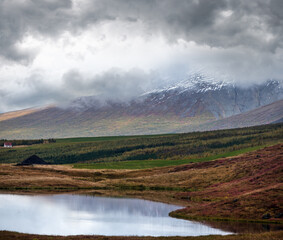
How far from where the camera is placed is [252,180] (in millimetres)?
94688

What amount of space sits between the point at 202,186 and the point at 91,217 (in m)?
47.8

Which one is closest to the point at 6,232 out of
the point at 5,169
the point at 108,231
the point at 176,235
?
the point at 108,231

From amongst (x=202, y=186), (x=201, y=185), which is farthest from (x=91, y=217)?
(x=201, y=185)

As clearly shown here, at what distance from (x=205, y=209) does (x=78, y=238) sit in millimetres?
29543

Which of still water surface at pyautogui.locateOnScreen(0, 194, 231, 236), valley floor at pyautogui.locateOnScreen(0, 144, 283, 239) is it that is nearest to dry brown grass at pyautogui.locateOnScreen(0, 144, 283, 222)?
valley floor at pyautogui.locateOnScreen(0, 144, 283, 239)

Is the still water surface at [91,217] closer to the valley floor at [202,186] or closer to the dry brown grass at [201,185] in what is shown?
the valley floor at [202,186]

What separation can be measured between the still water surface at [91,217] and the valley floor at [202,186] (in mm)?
5785

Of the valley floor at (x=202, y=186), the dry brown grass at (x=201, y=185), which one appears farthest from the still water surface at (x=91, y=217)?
the dry brown grass at (x=201, y=185)

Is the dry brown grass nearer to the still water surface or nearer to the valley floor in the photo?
the valley floor

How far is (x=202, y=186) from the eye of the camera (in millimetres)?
115812

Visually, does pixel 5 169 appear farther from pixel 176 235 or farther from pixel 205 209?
pixel 176 235

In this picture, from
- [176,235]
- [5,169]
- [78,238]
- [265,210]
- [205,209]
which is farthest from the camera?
[5,169]

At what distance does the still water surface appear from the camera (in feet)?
206

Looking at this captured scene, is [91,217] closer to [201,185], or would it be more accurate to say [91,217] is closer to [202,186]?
[202,186]
